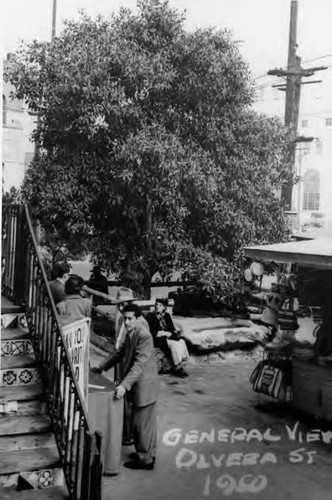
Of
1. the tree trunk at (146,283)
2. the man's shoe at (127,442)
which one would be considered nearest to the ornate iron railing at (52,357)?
the man's shoe at (127,442)

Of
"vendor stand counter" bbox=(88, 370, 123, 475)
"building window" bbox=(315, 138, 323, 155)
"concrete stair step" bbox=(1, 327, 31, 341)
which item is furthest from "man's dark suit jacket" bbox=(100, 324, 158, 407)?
"building window" bbox=(315, 138, 323, 155)

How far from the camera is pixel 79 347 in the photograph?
5.20 m

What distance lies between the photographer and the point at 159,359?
8953mm

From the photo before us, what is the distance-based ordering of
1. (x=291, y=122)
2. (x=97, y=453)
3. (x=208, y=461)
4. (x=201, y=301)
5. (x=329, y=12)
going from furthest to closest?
1. (x=201, y=301)
2. (x=291, y=122)
3. (x=329, y=12)
4. (x=208, y=461)
5. (x=97, y=453)

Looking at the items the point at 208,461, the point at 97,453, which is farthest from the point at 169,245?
the point at 97,453

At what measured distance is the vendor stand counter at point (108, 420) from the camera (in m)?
5.16

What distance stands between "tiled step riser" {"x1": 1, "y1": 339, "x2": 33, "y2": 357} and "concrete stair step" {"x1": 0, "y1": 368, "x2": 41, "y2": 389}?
0.30m

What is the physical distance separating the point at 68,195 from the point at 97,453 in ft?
18.4

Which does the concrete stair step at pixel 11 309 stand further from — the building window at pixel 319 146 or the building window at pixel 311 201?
the building window at pixel 319 146

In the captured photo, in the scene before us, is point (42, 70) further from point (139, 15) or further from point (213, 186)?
point (213, 186)

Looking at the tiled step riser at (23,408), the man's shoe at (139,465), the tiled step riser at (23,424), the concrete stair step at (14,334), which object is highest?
the concrete stair step at (14,334)

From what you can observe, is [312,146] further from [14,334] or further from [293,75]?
[14,334]

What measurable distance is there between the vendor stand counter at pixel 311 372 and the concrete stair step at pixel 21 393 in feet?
11.1

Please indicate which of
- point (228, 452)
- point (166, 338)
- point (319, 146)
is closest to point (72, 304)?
point (228, 452)
